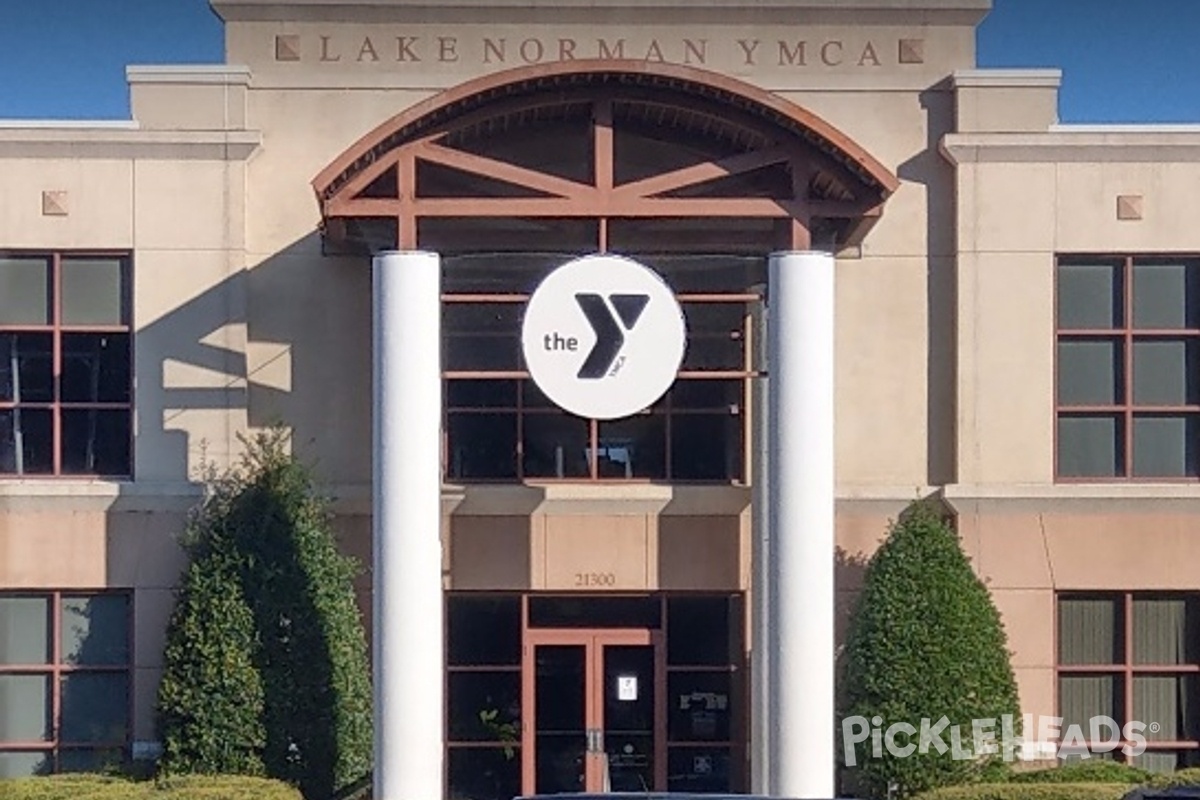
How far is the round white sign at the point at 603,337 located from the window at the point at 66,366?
199 inches

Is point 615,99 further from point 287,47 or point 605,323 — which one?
point 287,47

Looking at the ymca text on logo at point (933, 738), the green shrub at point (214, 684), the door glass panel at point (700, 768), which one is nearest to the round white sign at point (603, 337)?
the green shrub at point (214, 684)

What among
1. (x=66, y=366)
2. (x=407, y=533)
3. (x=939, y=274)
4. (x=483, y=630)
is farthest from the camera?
(x=939, y=274)

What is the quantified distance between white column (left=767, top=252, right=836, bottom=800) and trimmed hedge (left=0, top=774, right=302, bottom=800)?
491 cm

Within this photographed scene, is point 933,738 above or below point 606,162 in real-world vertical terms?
A: below

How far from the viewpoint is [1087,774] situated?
728 inches

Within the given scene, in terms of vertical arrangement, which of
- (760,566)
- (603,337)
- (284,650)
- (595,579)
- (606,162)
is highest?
(606,162)

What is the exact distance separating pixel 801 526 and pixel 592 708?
3.55m

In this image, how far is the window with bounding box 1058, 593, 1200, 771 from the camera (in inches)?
782

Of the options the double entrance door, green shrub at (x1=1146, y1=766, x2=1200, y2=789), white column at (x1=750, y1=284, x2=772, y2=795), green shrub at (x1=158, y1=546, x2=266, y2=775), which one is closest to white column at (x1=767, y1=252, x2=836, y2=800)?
white column at (x1=750, y1=284, x2=772, y2=795)

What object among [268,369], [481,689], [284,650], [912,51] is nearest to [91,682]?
[284,650]

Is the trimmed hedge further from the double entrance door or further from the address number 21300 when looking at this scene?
the address number 21300

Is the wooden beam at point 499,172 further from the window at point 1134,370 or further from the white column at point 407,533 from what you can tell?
the window at point 1134,370

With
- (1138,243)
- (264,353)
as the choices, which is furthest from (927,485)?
(264,353)
